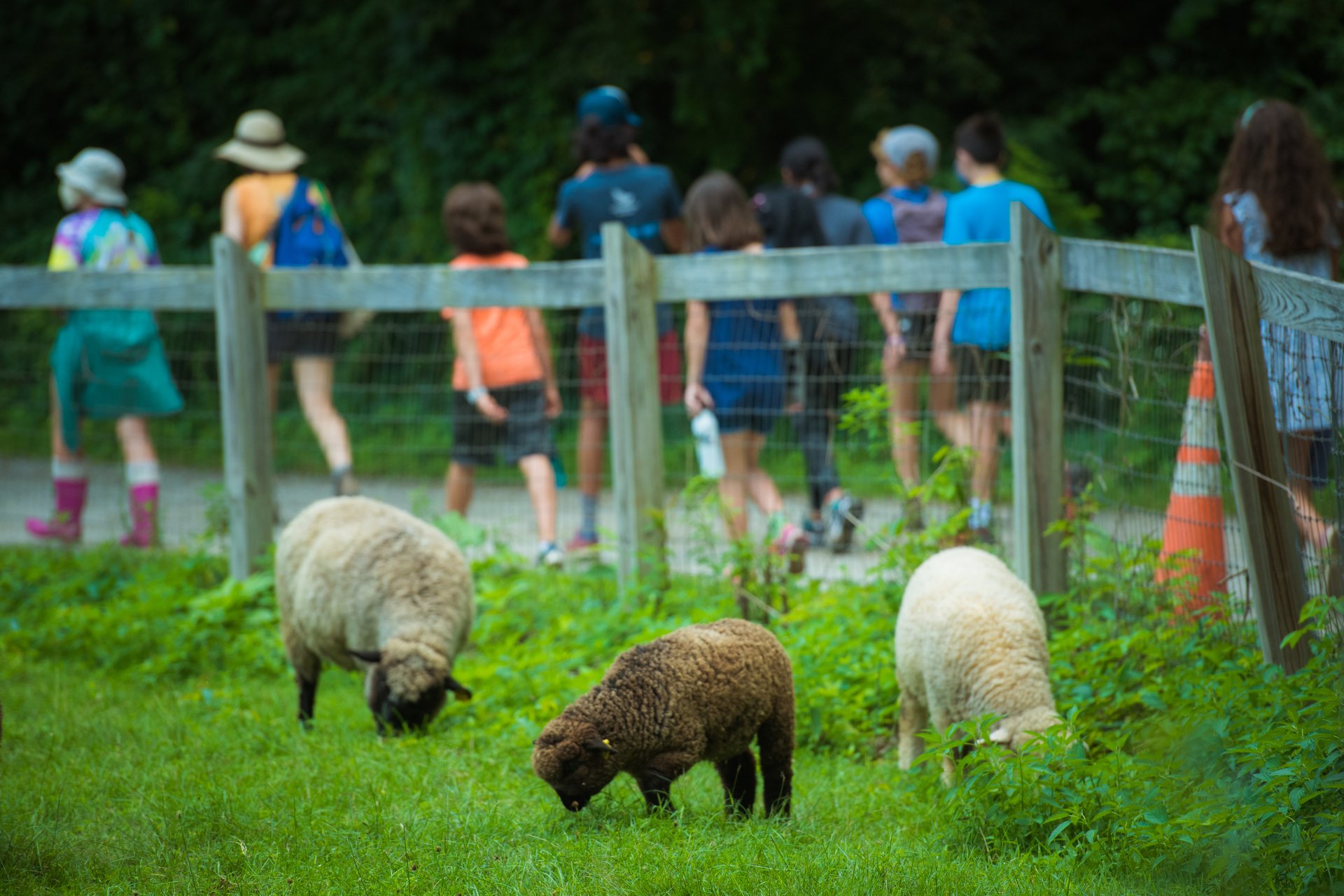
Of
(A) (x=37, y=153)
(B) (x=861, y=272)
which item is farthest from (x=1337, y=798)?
(A) (x=37, y=153)

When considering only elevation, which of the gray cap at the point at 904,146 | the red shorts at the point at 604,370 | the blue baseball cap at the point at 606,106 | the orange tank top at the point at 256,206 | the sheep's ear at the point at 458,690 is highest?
the blue baseball cap at the point at 606,106

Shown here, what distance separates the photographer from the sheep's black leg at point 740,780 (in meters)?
4.21

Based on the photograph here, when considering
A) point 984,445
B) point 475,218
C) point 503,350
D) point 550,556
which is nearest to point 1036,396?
point 984,445

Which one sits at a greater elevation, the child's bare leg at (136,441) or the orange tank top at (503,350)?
the orange tank top at (503,350)

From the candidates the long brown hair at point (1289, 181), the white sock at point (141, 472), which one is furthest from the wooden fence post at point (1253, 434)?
the white sock at point (141, 472)

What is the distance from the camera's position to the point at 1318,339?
12.7ft

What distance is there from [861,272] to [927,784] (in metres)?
2.72

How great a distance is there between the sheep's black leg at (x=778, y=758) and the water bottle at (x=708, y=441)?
2.77 meters

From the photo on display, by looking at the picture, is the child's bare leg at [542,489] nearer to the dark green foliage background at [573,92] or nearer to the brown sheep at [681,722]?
the dark green foliage background at [573,92]

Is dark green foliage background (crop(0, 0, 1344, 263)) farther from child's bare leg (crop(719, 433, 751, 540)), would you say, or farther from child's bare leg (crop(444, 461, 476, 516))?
child's bare leg (crop(719, 433, 751, 540))

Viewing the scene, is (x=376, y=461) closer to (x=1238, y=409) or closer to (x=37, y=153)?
(x=1238, y=409)

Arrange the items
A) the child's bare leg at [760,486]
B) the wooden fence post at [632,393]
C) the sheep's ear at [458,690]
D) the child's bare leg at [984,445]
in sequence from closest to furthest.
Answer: the sheep's ear at [458,690]
the child's bare leg at [984,445]
the wooden fence post at [632,393]
the child's bare leg at [760,486]

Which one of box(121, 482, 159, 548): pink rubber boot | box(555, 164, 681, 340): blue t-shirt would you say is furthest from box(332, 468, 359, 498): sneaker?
box(555, 164, 681, 340): blue t-shirt

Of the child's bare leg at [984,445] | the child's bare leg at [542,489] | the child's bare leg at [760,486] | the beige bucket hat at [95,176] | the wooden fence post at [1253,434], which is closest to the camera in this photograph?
the wooden fence post at [1253,434]
